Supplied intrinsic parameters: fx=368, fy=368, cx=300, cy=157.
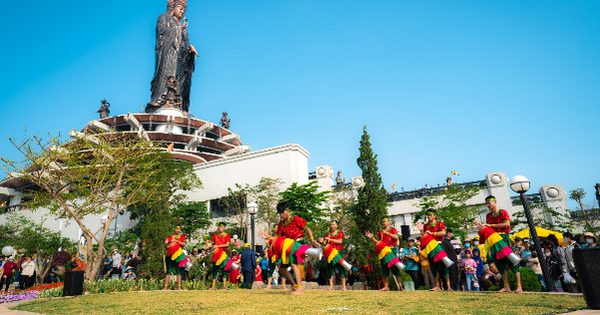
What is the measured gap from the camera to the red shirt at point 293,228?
7086mm

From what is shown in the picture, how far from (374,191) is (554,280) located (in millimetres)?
6359

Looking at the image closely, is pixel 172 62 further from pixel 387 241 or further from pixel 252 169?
pixel 387 241

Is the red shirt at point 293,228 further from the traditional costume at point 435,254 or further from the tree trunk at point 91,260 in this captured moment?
the tree trunk at point 91,260

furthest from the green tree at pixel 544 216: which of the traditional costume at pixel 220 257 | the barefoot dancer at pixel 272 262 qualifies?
the traditional costume at pixel 220 257

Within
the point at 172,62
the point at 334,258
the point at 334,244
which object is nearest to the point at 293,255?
the point at 334,258

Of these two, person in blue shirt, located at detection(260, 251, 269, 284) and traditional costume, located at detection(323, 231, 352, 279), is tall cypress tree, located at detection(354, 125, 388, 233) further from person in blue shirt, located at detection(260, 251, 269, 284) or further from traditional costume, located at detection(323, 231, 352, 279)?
traditional costume, located at detection(323, 231, 352, 279)

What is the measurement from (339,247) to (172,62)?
46.0 metres

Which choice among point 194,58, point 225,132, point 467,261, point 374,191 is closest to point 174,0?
point 194,58

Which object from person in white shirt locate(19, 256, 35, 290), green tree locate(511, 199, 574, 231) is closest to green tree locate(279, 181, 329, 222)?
green tree locate(511, 199, 574, 231)

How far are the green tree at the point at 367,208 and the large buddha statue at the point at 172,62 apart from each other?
3794 cm

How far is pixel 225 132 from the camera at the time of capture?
158 ft

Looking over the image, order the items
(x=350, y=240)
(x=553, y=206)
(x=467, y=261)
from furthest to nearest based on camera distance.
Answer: (x=553, y=206) → (x=350, y=240) → (x=467, y=261)

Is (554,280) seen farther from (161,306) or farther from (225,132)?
(225,132)

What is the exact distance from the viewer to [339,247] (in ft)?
30.7
